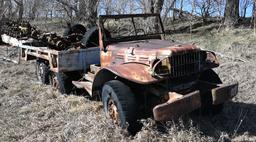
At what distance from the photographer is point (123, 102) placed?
5871 millimetres

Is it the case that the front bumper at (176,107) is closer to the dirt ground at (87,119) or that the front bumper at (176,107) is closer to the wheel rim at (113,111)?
the dirt ground at (87,119)

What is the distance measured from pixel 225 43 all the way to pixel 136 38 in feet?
22.2

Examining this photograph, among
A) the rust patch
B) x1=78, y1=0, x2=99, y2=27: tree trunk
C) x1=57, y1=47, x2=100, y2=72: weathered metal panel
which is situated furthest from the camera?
x1=78, y1=0, x2=99, y2=27: tree trunk

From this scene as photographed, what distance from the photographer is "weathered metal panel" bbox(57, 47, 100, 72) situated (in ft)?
27.0

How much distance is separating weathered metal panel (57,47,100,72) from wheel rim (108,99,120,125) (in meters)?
2.09

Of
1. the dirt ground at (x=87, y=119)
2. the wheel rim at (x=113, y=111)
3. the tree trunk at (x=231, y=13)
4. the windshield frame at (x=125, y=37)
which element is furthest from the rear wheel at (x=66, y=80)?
the tree trunk at (x=231, y=13)

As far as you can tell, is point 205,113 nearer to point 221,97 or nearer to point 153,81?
point 221,97

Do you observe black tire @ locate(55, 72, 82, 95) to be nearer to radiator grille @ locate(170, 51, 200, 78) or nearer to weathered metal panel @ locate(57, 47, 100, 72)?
weathered metal panel @ locate(57, 47, 100, 72)

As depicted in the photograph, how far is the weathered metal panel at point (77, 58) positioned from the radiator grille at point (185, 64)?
8.56 ft

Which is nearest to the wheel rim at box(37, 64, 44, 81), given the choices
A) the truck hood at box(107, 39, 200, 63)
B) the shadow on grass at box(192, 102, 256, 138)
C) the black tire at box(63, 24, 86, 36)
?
the black tire at box(63, 24, 86, 36)

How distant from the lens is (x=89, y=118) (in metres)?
6.63

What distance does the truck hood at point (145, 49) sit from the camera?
595cm

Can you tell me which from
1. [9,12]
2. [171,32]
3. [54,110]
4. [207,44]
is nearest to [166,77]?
[54,110]

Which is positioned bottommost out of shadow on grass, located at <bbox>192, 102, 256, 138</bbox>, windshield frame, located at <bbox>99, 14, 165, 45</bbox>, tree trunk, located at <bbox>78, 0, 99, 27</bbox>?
shadow on grass, located at <bbox>192, 102, 256, 138</bbox>
